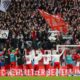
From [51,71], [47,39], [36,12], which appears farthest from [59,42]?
[36,12]

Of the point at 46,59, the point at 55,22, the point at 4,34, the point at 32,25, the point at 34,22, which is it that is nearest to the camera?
the point at 46,59

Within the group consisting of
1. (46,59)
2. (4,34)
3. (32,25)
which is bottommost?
(46,59)

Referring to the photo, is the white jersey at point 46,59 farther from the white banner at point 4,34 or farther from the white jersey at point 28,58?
the white banner at point 4,34

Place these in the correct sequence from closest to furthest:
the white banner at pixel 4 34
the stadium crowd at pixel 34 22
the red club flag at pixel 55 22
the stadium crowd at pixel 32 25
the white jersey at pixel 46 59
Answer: the white jersey at pixel 46 59 < the stadium crowd at pixel 32 25 < the stadium crowd at pixel 34 22 < the white banner at pixel 4 34 < the red club flag at pixel 55 22

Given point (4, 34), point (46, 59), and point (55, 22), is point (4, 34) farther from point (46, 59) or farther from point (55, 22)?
point (46, 59)

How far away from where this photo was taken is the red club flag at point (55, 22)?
33112 millimetres

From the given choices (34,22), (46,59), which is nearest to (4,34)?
(34,22)

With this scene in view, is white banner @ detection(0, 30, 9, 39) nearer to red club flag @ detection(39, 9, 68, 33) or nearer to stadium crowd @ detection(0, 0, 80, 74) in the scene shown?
stadium crowd @ detection(0, 0, 80, 74)

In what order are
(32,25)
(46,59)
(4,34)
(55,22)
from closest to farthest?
(46,59) < (4,34) < (55,22) < (32,25)

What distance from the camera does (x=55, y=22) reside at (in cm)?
3366

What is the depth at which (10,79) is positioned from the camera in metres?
25.2

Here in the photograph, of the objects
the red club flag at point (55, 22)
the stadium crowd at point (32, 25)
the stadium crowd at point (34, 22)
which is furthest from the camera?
the red club flag at point (55, 22)

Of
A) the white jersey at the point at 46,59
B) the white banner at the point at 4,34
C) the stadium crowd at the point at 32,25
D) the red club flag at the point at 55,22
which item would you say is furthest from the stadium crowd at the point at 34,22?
the white jersey at the point at 46,59

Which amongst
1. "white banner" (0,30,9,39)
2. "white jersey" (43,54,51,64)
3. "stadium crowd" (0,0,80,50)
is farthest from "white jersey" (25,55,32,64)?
"white banner" (0,30,9,39)
